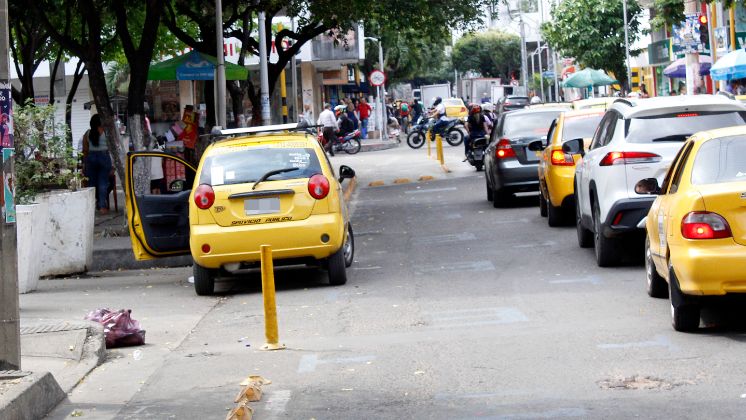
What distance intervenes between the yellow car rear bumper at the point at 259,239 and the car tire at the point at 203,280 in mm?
274

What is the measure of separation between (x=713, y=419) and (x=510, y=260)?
828 centimetres

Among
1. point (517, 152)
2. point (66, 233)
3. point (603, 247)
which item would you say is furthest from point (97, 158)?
point (603, 247)

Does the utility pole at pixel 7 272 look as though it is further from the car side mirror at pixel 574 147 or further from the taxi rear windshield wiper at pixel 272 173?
the car side mirror at pixel 574 147

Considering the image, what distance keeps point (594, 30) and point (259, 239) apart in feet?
174

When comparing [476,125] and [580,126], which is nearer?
[580,126]

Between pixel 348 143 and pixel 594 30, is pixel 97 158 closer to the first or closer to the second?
pixel 348 143

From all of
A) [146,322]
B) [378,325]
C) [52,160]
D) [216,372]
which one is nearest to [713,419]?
[216,372]

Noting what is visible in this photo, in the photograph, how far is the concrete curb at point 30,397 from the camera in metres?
7.21

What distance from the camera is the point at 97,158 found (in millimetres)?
24078

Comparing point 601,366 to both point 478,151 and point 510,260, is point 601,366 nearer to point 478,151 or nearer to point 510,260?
point 510,260

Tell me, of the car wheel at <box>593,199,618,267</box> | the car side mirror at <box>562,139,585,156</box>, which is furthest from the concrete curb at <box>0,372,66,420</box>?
the car side mirror at <box>562,139,585,156</box>

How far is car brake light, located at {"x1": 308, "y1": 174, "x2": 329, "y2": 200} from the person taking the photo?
43.6 feet

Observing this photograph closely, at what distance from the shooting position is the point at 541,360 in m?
8.73

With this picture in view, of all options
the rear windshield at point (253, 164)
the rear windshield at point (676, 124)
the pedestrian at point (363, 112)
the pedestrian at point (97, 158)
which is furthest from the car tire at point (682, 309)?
the pedestrian at point (363, 112)
